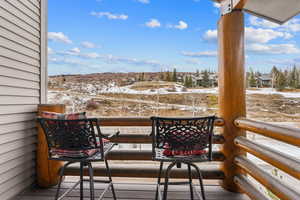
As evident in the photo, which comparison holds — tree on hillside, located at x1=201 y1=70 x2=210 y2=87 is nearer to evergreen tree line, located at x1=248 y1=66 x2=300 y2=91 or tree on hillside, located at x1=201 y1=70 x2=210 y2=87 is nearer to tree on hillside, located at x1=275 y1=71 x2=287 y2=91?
evergreen tree line, located at x1=248 y1=66 x2=300 y2=91

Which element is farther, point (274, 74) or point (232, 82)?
point (274, 74)

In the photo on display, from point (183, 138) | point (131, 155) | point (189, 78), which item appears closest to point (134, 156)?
point (131, 155)

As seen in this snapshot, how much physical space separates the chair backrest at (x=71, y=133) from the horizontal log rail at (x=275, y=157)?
4.81ft

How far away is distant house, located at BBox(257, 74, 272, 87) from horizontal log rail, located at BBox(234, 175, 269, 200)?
1283 mm

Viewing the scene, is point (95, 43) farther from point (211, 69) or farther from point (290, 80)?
point (290, 80)

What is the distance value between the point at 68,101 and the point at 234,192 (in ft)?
8.87

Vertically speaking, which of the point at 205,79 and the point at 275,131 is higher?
the point at 205,79

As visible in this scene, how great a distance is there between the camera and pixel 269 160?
2.01m

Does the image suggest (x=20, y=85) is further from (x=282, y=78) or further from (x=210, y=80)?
(x=282, y=78)

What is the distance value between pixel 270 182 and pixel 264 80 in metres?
1.61

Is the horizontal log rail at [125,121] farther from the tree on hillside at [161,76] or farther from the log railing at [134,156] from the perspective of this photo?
the tree on hillside at [161,76]

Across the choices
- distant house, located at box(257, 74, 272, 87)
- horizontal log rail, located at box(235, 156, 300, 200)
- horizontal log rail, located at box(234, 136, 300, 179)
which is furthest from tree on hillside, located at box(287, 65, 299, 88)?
horizontal log rail, located at box(235, 156, 300, 200)

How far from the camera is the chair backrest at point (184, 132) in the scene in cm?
188

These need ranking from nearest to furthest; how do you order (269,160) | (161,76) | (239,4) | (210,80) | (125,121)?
(269,160) < (239,4) < (125,121) < (210,80) < (161,76)
